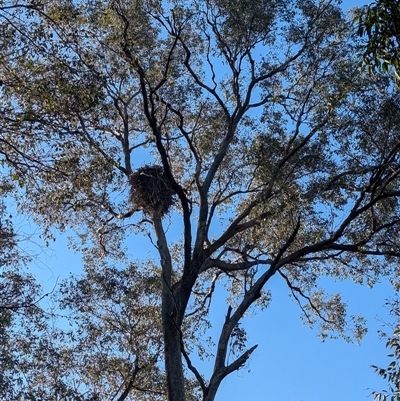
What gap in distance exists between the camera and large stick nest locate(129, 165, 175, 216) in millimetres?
13227

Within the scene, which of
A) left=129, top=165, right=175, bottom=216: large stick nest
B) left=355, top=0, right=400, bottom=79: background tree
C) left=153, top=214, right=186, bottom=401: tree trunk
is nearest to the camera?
left=355, top=0, right=400, bottom=79: background tree

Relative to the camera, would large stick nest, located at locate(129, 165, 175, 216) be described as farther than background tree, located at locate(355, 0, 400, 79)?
Yes

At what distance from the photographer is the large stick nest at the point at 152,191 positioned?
521 inches

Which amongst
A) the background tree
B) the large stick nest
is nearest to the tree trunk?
the large stick nest

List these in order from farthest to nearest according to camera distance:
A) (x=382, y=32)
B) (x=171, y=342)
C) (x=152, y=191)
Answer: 1. (x=152, y=191)
2. (x=171, y=342)
3. (x=382, y=32)

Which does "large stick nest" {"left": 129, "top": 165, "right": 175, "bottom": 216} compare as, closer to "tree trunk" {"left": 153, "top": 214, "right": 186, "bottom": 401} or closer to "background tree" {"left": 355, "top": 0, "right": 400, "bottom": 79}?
"tree trunk" {"left": 153, "top": 214, "right": 186, "bottom": 401}

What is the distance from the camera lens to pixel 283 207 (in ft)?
41.0

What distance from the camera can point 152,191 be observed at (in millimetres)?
13164

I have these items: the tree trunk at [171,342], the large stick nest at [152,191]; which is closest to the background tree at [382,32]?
the tree trunk at [171,342]

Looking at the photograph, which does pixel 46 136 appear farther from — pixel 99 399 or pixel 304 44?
pixel 304 44

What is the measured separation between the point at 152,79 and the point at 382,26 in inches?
335

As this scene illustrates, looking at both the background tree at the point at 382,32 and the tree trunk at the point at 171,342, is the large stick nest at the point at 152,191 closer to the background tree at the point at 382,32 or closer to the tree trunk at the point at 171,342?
the tree trunk at the point at 171,342

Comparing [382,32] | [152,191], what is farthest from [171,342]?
[382,32]

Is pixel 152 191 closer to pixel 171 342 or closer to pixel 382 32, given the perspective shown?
pixel 171 342
